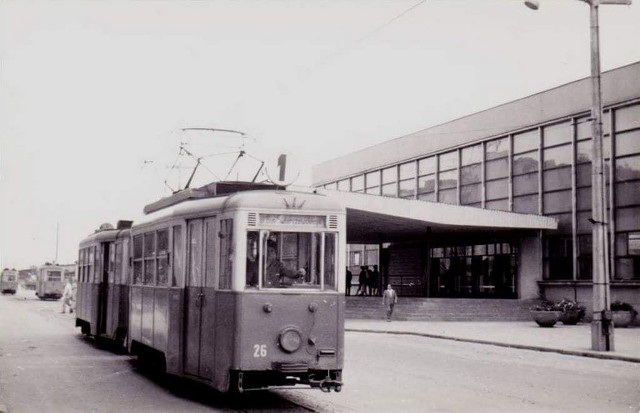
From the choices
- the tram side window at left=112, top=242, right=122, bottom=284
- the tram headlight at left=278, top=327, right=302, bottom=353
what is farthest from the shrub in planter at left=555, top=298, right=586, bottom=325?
the tram headlight at left=278, top=327, right=302, bottom=353

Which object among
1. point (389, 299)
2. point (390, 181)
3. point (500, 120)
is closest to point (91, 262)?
point (389, 299)

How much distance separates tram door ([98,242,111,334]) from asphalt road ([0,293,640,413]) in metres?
0.72

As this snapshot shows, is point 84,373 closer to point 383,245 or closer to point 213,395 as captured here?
point 213,395

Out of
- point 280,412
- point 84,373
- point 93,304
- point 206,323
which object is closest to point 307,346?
point 280,412

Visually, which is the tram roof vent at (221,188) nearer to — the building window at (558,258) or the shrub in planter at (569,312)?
the shrub in planter at (569,312)

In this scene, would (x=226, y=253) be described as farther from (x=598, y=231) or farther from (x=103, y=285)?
(x=598, y=231)

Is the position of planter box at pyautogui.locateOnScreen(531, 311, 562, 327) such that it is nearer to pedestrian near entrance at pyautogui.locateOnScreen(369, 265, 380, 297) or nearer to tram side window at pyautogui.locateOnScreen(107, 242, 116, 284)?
pedestrian near entrance at pyautogui.locateOnScreen(369, 265, 380, 297)

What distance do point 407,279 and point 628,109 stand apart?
18.8m

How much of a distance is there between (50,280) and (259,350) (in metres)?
57.7

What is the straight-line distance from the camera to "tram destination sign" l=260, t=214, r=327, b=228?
9.73m

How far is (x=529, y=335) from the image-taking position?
24.7 meters

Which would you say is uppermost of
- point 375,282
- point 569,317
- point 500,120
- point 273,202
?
point 500,120

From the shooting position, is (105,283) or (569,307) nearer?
(105,283)

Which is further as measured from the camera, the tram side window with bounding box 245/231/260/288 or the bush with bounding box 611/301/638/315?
the bush with bounding box 611/301/638/315
